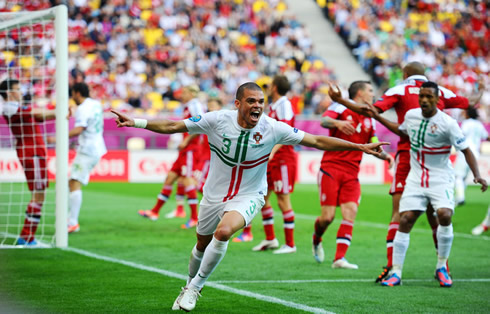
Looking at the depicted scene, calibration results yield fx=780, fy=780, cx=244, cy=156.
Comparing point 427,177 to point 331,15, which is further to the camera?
point 331,15

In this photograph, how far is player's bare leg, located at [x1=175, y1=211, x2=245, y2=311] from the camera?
6625mm

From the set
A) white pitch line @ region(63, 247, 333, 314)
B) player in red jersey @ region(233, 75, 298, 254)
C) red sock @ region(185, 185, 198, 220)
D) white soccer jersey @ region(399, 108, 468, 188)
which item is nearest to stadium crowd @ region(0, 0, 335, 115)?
red sock @ region(185, 185, 198, 220)

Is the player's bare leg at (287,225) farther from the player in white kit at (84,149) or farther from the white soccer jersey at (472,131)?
the white soccer jersey at (472,131)

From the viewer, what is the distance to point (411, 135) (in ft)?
27.7

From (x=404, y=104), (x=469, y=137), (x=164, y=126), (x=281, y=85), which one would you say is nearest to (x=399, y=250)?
(x=404, y=104)

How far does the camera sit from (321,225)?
9734 millimetres

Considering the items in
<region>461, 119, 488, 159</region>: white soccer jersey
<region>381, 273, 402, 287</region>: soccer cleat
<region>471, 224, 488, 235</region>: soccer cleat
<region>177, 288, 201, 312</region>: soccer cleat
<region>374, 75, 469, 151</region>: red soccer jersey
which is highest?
<region>374, 75, 469, 151</region>: red soccer jersey

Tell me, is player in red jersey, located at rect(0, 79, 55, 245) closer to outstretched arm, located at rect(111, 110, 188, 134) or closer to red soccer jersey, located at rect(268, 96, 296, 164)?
red soccer jersey, located at rect(268, 96, 296, 164)

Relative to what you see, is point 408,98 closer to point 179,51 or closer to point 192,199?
point 192,199

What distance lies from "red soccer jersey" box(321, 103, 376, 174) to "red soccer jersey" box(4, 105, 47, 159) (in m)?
4.27

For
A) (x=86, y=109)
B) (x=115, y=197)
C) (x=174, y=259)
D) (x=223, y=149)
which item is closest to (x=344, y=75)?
(x=115, y=197)

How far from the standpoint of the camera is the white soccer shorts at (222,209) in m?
6.84

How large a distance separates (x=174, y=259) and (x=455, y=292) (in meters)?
3.70

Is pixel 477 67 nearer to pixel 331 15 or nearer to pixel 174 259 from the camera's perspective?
pixel 331 15
